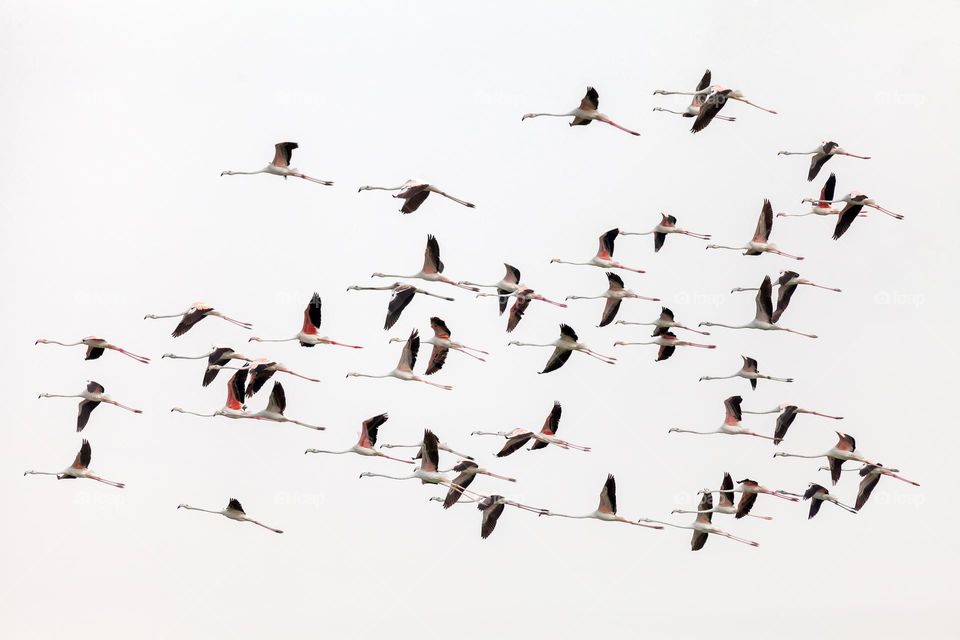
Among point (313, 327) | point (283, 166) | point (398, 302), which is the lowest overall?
point (313, 327)

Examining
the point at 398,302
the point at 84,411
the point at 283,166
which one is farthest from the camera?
the point at 84,411

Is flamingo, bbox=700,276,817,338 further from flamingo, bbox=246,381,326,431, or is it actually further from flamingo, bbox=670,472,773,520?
flamingo, bbox=246,381,326,431

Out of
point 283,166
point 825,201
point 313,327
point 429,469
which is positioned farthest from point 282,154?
point 825,201

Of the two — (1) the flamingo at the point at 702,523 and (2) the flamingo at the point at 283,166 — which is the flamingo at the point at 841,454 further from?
(2) the flamingo at the point at 283,166

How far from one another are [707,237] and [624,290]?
7.75ft

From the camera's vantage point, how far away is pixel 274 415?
4553cm

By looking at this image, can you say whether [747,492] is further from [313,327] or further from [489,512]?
[313,327]

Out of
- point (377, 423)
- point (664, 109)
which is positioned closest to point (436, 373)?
point (377, 423)

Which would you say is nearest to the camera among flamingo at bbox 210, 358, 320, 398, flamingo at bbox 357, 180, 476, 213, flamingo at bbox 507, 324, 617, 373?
flamingo at bbox 357, 180, 476, 213

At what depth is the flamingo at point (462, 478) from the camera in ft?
145

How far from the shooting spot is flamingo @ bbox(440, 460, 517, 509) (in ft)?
145

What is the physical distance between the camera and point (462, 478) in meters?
46.2

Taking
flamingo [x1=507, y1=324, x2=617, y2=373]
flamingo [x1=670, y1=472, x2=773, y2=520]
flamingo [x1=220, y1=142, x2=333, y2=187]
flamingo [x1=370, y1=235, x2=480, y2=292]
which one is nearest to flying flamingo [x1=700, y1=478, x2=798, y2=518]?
flamingo [x1=670, y1=472, x2=773, y2=520]

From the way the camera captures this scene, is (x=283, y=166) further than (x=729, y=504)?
No
